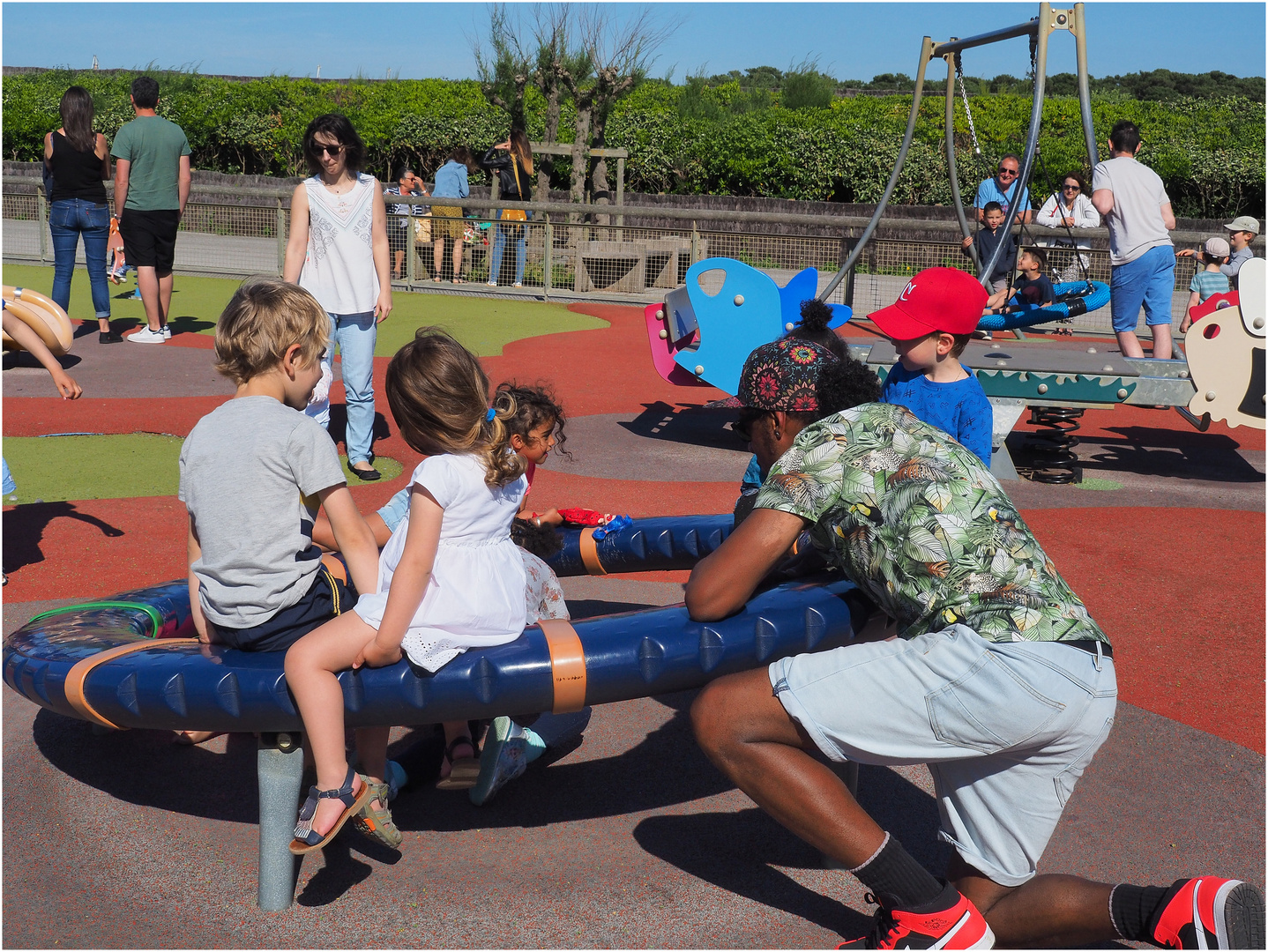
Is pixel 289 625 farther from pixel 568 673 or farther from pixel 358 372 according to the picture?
pixel 358 372

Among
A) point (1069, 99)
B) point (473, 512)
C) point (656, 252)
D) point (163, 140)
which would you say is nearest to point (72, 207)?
point (163, 140)

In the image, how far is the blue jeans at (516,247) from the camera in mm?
15719

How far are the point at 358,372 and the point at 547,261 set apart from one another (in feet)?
30.8

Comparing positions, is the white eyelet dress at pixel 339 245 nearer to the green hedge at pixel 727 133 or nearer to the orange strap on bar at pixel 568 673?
the orange strap on bar at pixel 568 673

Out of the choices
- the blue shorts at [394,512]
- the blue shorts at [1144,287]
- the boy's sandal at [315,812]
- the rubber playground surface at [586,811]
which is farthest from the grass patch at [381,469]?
the blue shorts at [1144,287]

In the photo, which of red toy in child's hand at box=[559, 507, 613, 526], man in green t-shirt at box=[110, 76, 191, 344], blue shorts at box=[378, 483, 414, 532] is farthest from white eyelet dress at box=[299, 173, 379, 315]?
man in green t-shirt at box=[110, 76, 191, 344]

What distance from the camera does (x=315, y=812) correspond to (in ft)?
8.80

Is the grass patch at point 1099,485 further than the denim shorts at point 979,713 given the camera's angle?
Yes

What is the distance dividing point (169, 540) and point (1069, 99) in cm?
2684

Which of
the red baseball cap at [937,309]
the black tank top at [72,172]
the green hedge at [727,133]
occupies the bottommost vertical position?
the red baseball cap at [937,309]

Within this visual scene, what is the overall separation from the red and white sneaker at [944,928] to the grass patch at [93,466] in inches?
202

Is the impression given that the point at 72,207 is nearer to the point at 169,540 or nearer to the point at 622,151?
the point at 169,540

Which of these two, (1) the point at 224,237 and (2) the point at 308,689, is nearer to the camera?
(2) the point at 308,689

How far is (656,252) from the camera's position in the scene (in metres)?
15.7
